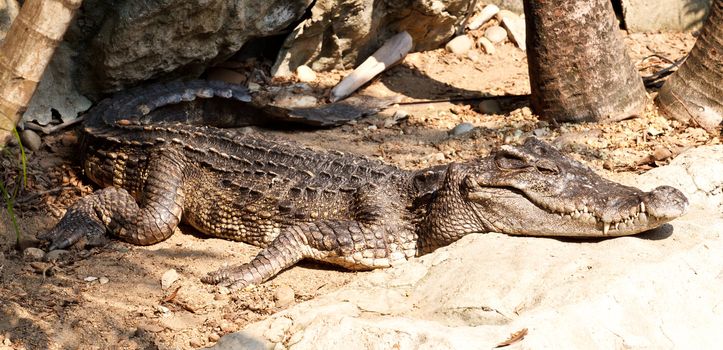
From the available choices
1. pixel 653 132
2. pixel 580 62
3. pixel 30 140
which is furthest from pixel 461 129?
pixel 30 140

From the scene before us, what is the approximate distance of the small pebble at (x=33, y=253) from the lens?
473 centimetres

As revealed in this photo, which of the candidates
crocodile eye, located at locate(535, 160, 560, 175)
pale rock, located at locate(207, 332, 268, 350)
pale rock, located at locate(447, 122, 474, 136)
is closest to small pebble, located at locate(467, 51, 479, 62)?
pale rock, located at locate(447, 122, 474, 136)

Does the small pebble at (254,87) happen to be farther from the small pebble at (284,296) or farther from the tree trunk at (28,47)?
the tree trunk at (28,47)

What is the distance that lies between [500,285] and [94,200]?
9.24ft

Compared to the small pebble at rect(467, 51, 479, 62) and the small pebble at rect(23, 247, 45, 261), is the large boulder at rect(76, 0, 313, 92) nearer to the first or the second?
the small pebble at rect(23, 247, 45, 261)

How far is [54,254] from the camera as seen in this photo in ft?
15.8

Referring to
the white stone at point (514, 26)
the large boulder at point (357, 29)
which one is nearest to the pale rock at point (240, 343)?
the large boulder at point (357, 29)

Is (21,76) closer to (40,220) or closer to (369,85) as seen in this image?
(40,220)

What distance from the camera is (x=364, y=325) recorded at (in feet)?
11.3

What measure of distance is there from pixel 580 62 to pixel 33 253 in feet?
12.5

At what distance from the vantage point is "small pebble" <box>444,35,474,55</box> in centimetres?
810

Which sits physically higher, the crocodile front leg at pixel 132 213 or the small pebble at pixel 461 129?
the small pebble at pixel 461 129

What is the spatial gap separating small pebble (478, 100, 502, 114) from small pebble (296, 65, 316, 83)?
147 centimetres

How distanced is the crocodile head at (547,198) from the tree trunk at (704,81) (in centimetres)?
201
